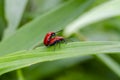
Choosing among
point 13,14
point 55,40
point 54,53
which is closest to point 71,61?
point 13,14

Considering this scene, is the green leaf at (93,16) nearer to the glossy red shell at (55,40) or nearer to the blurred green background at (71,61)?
the glossy red shell at (55,40)

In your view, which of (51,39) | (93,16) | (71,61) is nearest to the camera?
(93,16)

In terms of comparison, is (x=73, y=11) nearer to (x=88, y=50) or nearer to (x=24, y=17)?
(x=88, y=50)

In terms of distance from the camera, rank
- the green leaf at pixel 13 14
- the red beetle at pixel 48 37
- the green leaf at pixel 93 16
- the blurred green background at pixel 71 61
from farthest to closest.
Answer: the blurred green background at pixel 71 61 < the green leaf at pixel 13 14 < the red beetle at pixel 48 37 < the green leaf at pixel 93 16

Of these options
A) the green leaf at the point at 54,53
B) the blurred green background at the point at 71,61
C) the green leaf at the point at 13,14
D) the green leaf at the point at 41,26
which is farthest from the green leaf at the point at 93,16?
the blurred green background at the point at 71,61

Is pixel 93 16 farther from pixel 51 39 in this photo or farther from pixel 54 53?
pixel 51 39
